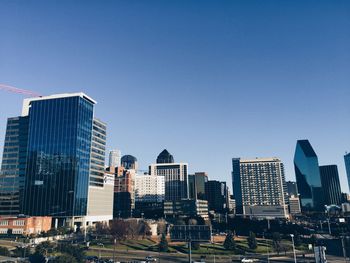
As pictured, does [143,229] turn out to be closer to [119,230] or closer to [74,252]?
[119,230]

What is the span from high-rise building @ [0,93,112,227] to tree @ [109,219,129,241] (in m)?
46.5

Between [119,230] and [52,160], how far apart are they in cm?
7269

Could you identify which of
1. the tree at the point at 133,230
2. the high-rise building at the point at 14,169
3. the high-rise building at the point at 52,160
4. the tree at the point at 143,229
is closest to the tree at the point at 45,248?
the tree at the point at 133,230

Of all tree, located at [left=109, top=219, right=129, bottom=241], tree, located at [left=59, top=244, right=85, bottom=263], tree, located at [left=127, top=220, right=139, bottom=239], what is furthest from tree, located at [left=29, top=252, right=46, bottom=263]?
tree, located at [left=127, top=220, right=139, bottom=239]

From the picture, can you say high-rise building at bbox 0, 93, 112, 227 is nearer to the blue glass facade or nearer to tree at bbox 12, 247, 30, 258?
the blue glass facade

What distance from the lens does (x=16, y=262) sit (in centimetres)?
8800

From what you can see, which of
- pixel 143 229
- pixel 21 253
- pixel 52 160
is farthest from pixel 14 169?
pixel 21 253

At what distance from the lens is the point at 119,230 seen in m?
144

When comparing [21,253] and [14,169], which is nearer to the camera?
[21,253]

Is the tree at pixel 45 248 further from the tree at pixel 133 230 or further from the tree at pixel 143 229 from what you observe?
the tree at pixel 143 229

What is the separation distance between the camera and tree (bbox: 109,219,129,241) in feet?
465

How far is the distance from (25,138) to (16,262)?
12341cm

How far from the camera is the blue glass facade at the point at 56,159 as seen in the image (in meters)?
184

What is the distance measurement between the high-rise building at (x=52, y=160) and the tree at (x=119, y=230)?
46.5 meters
